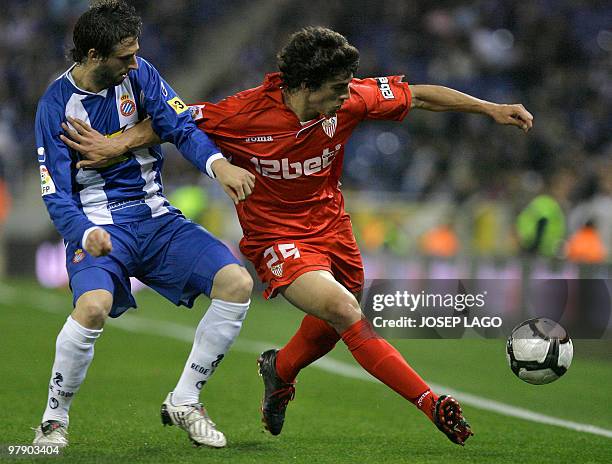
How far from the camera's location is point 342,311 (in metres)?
5.39

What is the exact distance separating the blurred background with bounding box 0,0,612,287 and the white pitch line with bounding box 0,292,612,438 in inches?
98.3

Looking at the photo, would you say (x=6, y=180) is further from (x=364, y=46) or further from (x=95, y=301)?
(x=95, y=301)

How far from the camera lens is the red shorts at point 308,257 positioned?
557cm

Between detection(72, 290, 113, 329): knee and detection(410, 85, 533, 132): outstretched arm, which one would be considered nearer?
detection(72, 290, 113, 329): knee

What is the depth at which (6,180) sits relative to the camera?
1984 centimetres

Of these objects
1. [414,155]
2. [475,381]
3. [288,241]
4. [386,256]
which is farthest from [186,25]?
[288,241]

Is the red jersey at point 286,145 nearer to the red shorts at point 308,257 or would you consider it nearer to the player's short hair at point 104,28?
the red shorts at point 308,257

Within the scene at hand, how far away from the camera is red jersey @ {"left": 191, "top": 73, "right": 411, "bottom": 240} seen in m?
5.57

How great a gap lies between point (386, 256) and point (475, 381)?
5.18m

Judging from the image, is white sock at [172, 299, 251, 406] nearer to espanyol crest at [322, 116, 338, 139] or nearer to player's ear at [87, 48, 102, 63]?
espanyol crest at [322, 116, 338, 139]

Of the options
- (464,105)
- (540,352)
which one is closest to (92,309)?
(464,105)

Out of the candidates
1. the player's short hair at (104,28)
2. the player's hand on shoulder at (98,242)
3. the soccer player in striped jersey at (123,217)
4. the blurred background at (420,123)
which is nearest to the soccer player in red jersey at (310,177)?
the soccer player in striped jersey at (123,217)

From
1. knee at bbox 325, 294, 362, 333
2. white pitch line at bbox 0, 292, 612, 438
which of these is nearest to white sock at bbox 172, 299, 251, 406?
knee at bbox 325, 294, 362, 333

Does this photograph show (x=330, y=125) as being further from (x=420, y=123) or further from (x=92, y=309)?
(x=420, y=123)
